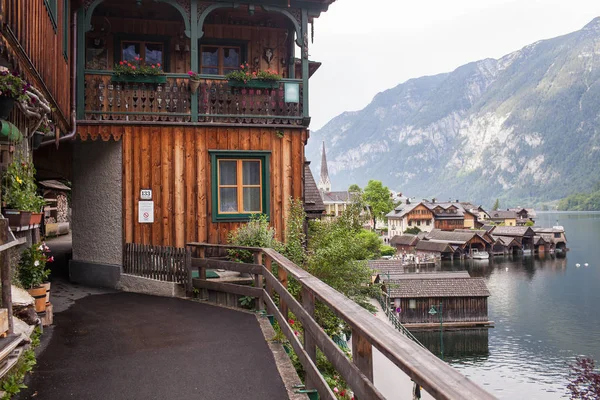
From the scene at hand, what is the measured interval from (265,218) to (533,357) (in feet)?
111

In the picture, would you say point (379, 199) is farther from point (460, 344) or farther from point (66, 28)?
point (66, 28)

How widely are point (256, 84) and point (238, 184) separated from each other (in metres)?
2.43

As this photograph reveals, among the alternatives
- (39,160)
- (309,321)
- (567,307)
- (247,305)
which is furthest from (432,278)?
(309,321)

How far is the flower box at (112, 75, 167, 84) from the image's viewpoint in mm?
12570

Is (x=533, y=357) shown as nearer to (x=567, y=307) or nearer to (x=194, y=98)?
(x=567, y=307)

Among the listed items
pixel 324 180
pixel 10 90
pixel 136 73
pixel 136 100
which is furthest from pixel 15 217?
pixel 324 180

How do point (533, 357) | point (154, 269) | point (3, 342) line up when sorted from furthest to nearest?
point (533, 357), point (154, 269), point (3, 342)

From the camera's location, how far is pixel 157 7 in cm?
1386

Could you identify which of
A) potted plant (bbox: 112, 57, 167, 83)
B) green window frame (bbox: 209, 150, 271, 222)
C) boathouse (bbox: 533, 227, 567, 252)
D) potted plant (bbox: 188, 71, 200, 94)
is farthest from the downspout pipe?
boathouse (bbox: 533, 227, 567, 252)

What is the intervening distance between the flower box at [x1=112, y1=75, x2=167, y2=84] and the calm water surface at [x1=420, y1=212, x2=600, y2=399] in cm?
2697

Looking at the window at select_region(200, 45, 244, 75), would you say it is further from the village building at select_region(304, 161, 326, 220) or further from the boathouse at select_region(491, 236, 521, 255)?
the boathouse at select_region(491, 236, 521, 255)

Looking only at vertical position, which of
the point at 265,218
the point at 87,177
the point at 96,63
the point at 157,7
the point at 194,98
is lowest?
the point at 265,218

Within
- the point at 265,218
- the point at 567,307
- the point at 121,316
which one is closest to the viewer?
the point at 121,316

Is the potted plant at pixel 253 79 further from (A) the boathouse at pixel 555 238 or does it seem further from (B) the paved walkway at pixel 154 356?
(A) the boathouse at pixel 555 238
